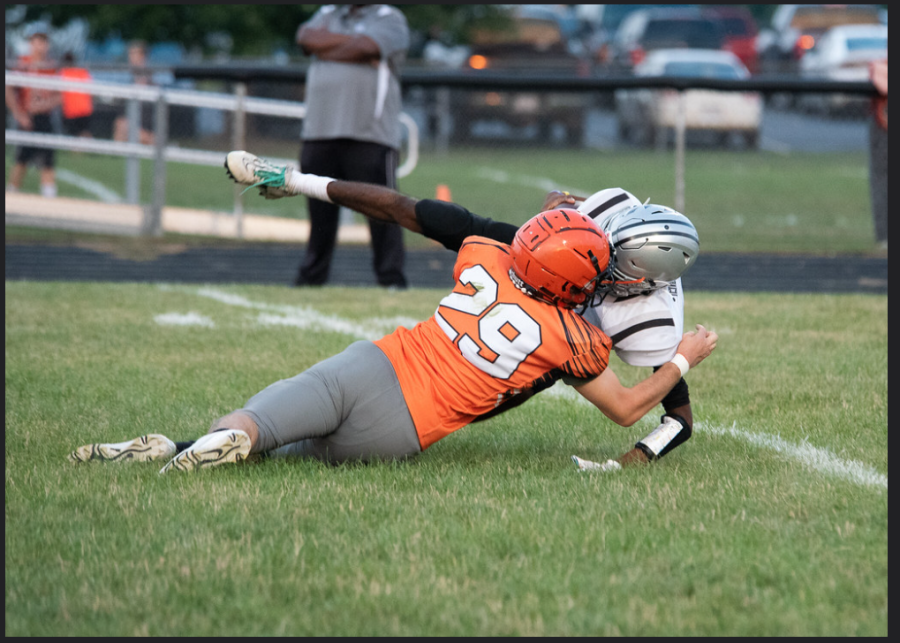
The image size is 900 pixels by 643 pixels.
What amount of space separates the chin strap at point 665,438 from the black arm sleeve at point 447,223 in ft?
3.15

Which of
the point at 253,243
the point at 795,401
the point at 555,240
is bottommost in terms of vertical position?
the point at 253,243

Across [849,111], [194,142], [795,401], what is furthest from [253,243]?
[849,111]

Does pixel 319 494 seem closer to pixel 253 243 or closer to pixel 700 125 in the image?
pixel 253 243

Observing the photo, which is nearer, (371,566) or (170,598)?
(170,598)

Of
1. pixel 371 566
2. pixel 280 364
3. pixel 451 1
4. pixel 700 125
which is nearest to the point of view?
pixel 371 566

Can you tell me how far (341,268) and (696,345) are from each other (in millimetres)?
6676

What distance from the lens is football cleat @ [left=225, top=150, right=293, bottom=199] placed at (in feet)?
14.0

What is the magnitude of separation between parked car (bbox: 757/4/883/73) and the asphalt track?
2119cm

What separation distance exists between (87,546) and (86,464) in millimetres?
882

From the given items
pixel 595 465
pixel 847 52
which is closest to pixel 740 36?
pixel 847 52

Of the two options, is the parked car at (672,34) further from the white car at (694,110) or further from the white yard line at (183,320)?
the white yard line at (183,320)

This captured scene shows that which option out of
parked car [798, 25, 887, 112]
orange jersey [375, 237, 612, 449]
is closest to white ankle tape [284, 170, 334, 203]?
orange jersey [375, 237, 612, 449]

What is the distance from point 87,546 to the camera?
3.25m

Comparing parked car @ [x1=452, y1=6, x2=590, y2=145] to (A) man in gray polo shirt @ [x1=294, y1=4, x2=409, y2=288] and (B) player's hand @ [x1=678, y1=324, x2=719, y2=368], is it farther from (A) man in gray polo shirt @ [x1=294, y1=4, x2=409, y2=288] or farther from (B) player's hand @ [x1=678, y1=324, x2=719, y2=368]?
(B) player's hand @ [x1=678, y1=324, x2=719, y2=368]
